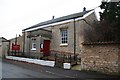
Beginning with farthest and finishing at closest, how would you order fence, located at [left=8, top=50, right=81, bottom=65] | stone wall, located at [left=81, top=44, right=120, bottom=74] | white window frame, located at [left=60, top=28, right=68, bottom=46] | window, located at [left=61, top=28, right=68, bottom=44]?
window, located at [left=61, top=28, right=68, bottom=44], white window frame, located at [left=60, top=28, right=68, bottom=46], fence, located at [left=8, top=50, right=81, bottom=65], stone wall, located at [left=81, top=44, right=120, bottom=74]

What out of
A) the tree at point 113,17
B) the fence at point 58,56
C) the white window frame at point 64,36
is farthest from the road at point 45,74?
the white window frame at point 64,36

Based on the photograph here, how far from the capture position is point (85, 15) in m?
27.5

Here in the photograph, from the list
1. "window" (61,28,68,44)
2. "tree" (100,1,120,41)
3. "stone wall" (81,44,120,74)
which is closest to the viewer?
"stone wall" (81,44,120,74)

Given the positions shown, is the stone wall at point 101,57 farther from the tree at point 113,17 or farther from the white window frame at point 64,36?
the white window frame at point 64,36

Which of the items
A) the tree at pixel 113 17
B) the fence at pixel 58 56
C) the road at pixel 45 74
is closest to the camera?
the road at pixel 45 74

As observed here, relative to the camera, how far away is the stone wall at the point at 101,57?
16609 mm

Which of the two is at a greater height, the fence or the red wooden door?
the red wooden door

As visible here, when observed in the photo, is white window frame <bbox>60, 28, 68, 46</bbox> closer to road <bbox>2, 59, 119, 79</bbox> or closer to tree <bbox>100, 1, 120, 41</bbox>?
tree <bbox>100, 1, 120, 41</bbox>

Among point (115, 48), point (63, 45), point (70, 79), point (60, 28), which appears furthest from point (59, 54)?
point (70, 79)

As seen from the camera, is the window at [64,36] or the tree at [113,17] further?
the window at [64,36]

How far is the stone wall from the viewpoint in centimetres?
1661

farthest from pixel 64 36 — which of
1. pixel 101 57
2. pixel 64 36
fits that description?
pixel 101 57

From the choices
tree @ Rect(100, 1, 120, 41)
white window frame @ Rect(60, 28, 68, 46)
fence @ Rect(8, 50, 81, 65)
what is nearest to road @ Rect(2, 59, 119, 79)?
tree @ Rect(100, 1, 120, 41)

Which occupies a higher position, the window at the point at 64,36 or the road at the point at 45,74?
the window at the point at 64,36
